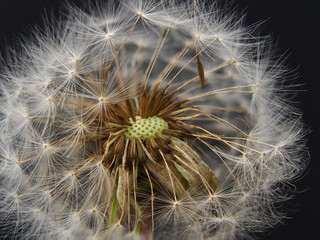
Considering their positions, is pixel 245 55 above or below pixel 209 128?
above

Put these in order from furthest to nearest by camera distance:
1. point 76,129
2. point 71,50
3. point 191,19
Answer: point 191,19 → point 71,50 → point 76,129

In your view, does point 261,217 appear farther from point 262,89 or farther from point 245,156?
point 262,89

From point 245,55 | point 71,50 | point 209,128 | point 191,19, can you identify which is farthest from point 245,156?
point 71,50

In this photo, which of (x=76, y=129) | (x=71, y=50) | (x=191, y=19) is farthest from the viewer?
(x=191, y=19)

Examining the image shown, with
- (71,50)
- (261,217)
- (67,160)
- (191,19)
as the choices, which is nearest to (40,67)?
(71,50)

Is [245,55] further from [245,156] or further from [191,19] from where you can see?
[245,156]

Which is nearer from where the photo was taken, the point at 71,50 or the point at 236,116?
the point at 71,50

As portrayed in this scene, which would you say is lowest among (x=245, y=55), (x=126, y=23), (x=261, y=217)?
(x=261, y=217)
